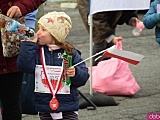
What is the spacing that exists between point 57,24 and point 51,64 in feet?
1.00

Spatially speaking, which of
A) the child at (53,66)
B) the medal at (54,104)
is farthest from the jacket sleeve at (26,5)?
the medal at (54,104)

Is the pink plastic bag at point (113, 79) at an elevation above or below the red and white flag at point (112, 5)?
below

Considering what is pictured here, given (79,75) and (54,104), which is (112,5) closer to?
(79,75)

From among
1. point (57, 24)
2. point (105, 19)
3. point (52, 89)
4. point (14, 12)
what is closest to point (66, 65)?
point (52, 89)

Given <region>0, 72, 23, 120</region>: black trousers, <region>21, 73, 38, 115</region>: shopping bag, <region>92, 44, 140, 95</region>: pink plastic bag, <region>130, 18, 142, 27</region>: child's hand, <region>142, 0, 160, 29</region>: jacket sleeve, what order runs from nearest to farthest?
<region>0, 72, 23, 120</region>: black trousers
<region>21, 73, 38, 115</region>: shopping bag
<region>142, 0, 160, 29</region>: jacket sleeve
<region>130, 18, 142, 27</region>: child's hand
<region>92, 44, 140, 95</region>: pink plastic bag

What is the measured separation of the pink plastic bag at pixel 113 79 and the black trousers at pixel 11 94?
2.23 m

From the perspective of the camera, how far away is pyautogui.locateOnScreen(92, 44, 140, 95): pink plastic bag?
6305 mm

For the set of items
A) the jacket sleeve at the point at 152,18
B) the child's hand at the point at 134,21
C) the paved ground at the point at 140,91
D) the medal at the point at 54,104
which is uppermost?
the jacket sleeve at the point at 152,18

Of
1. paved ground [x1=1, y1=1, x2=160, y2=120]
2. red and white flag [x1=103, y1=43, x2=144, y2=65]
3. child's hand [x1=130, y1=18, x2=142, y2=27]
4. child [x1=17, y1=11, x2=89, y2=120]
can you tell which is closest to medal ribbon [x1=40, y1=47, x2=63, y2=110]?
child [x1=17, y1=11, x2=89, y2=120]

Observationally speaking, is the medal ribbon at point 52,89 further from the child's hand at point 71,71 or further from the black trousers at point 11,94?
the black trousers at point 11,94

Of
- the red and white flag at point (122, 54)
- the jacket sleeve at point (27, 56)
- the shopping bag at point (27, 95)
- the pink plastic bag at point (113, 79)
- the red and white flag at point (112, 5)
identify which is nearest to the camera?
the jacket sleeve at point (27, 56)

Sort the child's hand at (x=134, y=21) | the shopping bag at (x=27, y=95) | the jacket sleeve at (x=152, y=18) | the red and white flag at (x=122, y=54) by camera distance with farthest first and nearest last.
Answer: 1. the child's hand at (x=134, y=21)
2. the jacket sleeve at (x=152, y=18)
3. the shopping bag at (x=27, y=95)
4. the red and white flag at (x=122, y=54)

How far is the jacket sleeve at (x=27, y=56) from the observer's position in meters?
3.84

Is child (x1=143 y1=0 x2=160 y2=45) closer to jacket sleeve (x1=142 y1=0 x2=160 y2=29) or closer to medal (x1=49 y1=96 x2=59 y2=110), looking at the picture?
jacket sleeve (x1=142 y1=0 x2=160 y2=29)
